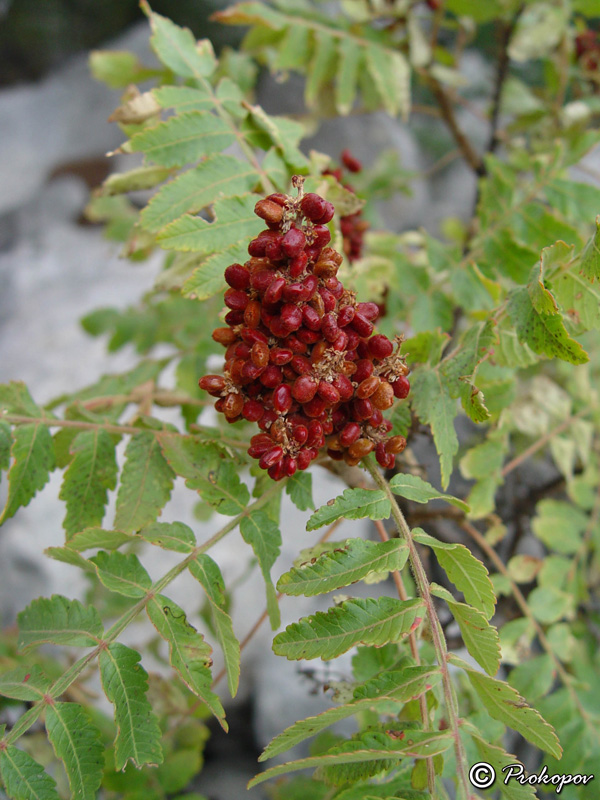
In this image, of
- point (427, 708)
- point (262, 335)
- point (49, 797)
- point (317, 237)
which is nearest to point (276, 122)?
point (317, 237)

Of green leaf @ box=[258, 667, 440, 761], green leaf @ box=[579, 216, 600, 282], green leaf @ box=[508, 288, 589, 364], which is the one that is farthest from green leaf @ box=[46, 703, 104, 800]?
green leaf @ box=[579, 216, 600, 282]

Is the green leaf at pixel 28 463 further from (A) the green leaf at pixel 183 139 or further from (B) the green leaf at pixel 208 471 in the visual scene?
(A) the green leaf at pixel 183 139

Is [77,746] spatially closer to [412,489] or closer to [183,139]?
[412,489]

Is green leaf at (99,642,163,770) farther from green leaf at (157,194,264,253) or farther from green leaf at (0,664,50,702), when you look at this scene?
green leaf at (157,194,264,253)

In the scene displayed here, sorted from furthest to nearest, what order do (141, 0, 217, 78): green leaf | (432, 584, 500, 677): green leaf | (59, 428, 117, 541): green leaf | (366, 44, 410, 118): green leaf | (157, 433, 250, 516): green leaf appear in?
(366, 44, 410, 118): green leaf → (141, 0, 217, 78): green leaf → (59, 428, 117, 541): green leaf → (157, 433, 250, 516): green leaf → (432, 584, 500, 677): green leaf

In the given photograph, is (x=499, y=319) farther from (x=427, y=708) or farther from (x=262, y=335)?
(x=427, y=708)

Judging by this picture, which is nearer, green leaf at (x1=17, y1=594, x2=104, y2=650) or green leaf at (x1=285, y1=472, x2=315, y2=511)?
green leaf at (x1=17, y1=594, x2=104, y2=650)

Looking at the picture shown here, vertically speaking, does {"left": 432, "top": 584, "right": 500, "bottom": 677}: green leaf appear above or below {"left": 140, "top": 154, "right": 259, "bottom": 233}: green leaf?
below
